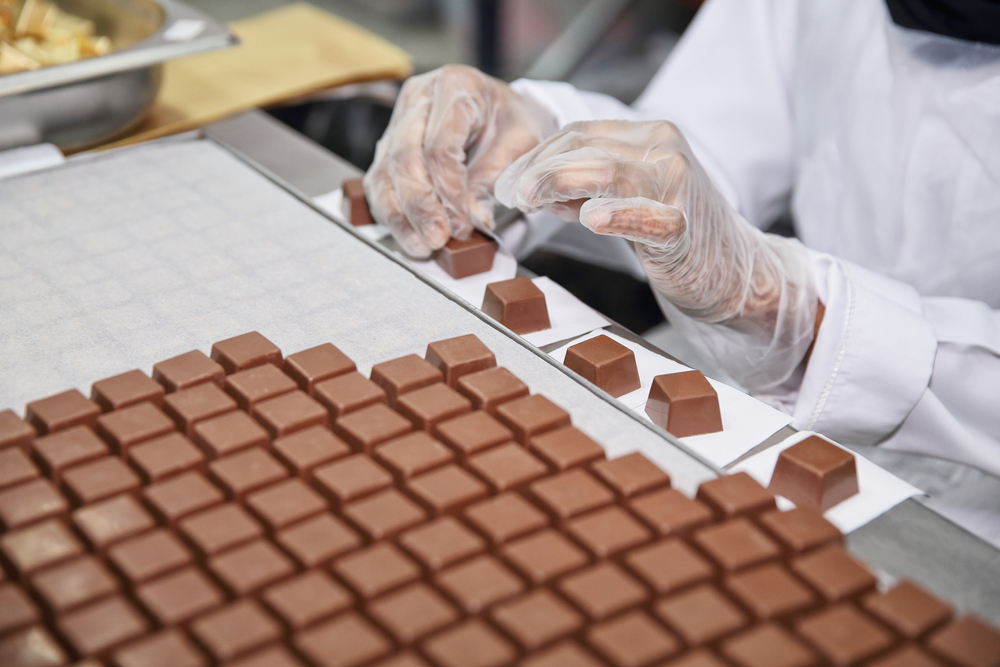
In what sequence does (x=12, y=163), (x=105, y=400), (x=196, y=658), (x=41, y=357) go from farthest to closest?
(x=12, y=163)
(x=41, y=357)
(x=105, y=400)
(x=196, y=658)

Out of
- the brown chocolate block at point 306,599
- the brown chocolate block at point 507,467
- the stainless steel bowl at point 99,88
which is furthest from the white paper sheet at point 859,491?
the stainless steel bowl at point 99,88

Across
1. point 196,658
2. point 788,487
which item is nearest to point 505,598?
point 196,658

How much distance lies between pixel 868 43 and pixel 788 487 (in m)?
1.01

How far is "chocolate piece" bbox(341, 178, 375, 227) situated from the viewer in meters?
1.44

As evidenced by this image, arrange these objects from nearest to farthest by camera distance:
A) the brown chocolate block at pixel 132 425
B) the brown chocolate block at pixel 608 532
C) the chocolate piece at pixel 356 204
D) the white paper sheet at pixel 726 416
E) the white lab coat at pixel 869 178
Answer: the brown chocolate block at pixel 608 532 → the brown chocolate block at pixel 132 425 → the white paper sheet at pixel 726 416 → the white lab coat at pixel 869 178 → the chocolate piece at pixel 356 204

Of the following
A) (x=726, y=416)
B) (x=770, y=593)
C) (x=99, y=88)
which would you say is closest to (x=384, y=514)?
(x=770, y=593)

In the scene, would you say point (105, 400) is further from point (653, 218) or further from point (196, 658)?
point (653, 218)

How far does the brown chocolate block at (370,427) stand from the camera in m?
0.93

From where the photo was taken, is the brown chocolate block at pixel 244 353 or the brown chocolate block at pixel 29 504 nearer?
the brown chocolate block at pixel 29 504

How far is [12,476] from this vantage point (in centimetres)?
87

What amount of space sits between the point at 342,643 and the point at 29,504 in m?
0.34

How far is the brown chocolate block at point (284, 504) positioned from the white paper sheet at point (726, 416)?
0.39 meters

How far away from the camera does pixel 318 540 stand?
0.81 metres

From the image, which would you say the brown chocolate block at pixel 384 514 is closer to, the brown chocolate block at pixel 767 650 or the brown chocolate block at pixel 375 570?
the brown chocolate block at pixel 375 570
